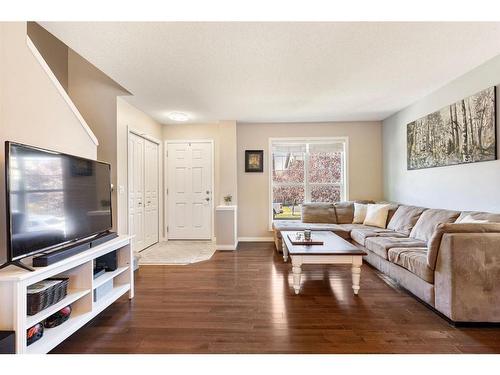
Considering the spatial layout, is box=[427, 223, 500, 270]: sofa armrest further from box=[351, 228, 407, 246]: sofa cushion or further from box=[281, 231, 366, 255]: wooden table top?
box=[351, 228, 407, 246]: sofa cushion

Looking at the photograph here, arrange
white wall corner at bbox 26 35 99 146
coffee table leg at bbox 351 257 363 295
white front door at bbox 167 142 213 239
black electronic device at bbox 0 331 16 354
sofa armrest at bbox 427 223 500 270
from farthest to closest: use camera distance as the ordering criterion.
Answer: white front door at bbox 167 142 213 239, coffee table leg at bbox 351 257 363 295, sofa armrest at bbox 427 223 500 270, white wall corner at bbox 26 35 99 146, black electronic device at bbox 0 331 16 354

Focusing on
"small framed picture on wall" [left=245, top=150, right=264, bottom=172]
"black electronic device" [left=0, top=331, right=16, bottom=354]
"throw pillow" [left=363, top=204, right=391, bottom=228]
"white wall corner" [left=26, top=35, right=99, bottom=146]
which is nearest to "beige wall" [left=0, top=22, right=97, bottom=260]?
"white wall corner" [left=26, top=35, right=99, bottom=146]

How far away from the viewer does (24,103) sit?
5.83ft

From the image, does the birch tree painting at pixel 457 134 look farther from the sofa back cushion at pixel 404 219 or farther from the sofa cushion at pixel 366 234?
the sofa cushion at pixel 366 234

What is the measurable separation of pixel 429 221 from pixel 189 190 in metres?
4.11

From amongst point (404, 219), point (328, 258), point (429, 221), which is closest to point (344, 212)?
point (404, 219)

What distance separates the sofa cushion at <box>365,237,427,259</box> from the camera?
2863 millimetres

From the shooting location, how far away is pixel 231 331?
1.90 meters

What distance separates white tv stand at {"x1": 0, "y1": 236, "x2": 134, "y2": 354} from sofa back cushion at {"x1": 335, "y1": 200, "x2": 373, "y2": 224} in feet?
11.7

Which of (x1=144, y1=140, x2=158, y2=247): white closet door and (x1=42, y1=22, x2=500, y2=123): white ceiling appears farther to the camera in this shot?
(x1=144, y1=140, x2=158, y2=247): white closet door

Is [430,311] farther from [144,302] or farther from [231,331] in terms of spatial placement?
[144,302]

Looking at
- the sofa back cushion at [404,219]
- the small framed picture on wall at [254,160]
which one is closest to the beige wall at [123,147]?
the small framed picture on wall at [254,160]

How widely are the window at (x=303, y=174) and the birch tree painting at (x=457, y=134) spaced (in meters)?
1.43

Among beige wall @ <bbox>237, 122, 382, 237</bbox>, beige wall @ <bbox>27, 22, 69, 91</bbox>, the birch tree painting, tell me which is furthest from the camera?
beige wall @ <bbox>237, 122, 382, 237</bbox>
